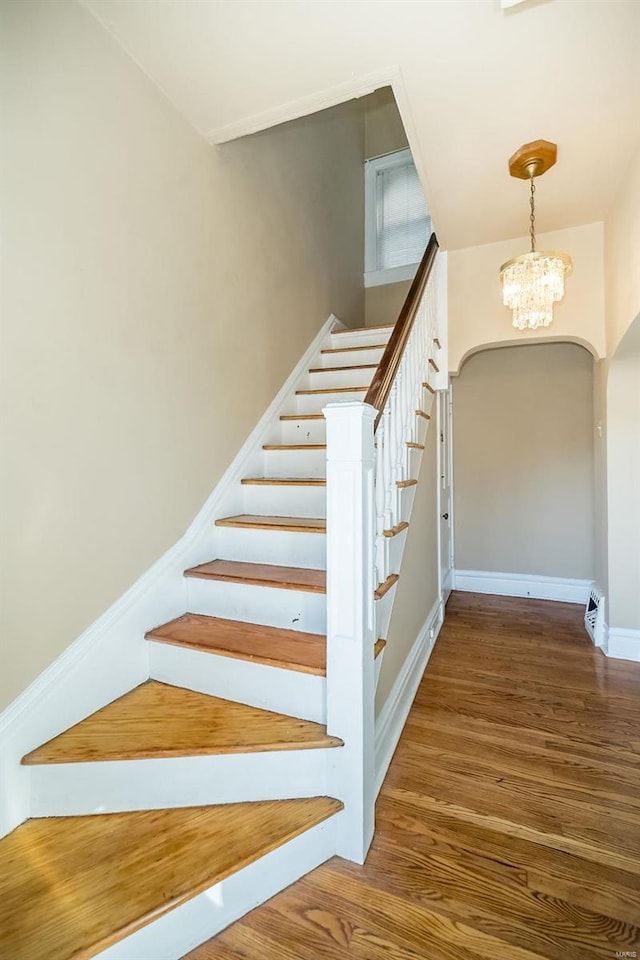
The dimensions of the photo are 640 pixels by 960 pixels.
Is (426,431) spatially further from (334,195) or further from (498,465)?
(334,195)

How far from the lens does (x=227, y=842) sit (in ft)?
4.04

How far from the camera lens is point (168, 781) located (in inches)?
53.6

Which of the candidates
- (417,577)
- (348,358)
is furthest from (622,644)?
(348,358)

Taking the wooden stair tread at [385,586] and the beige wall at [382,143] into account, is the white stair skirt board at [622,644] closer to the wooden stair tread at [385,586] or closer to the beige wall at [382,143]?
the wooden stair tread at [385,586]

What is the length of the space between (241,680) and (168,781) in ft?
1.18

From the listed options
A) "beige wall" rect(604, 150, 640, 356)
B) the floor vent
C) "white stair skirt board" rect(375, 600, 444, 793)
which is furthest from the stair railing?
the floor vent

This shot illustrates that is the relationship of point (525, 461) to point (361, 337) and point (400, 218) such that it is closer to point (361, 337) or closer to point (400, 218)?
point (361, 337)

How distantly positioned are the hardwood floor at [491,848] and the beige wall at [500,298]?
6.87 feet

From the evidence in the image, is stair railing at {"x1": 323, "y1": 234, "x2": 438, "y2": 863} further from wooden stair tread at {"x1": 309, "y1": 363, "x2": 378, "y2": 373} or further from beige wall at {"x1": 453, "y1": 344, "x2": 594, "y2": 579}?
beige wall at {"x1": 453, "y1": 344, "x2": 594, "y2": 579}

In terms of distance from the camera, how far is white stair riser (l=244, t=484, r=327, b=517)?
226 centimetres

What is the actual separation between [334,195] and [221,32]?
237 centimetres

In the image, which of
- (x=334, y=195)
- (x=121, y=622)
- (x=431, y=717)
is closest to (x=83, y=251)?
(x=121, y=622)

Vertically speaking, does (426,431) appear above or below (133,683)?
above

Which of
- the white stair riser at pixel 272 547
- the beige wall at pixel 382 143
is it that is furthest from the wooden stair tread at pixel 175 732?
the beige wall at pixel 382 143
